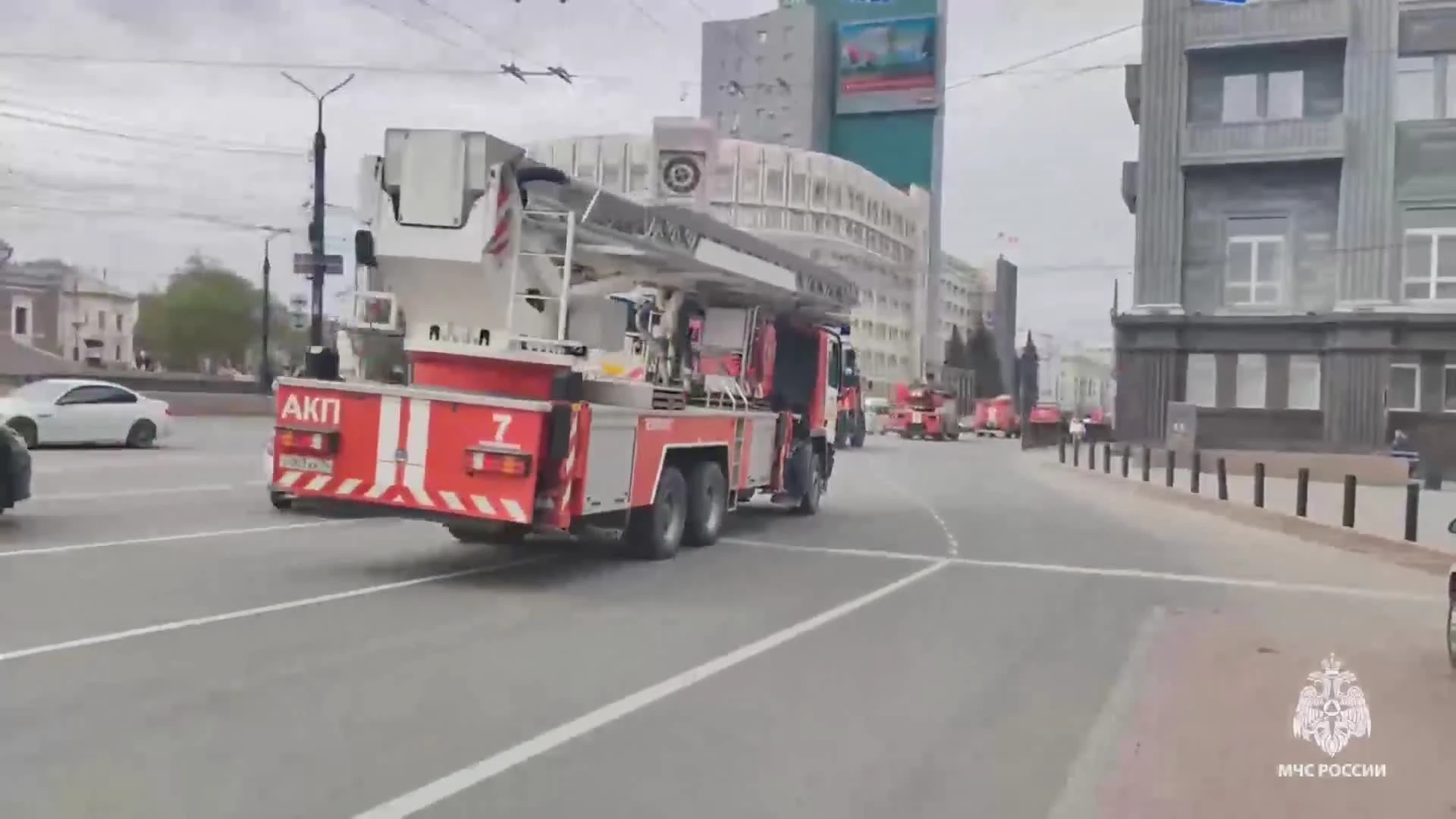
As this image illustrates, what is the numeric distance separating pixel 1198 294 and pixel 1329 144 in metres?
4.90

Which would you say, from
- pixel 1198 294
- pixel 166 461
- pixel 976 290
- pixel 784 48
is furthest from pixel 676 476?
pixel 976 290

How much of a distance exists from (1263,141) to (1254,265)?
10.8 ft

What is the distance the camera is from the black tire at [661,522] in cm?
1235

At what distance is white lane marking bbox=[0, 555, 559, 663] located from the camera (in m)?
7.37

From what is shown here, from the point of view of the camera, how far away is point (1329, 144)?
32.7m

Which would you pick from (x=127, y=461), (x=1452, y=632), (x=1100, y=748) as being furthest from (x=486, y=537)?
(x=127, y=461)

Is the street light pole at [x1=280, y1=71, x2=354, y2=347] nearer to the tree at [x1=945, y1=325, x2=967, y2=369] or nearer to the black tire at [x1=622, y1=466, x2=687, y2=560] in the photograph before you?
the black tire at [x1=622, y1=466, x2=687, y2=560]

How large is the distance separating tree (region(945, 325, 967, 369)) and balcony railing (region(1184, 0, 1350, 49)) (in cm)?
9503

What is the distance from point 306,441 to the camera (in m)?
10.5

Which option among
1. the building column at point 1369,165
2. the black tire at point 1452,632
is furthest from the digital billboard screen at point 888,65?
the black tire at point 1452,632

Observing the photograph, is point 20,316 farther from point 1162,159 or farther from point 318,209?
point 1162,159

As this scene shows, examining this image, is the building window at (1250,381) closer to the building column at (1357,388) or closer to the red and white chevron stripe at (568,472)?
the building column at (1357,388)

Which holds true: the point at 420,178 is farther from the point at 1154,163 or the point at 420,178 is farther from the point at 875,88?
the point at 875,88

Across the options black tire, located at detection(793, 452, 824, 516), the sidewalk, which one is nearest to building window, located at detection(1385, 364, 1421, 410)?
the sidewalk
